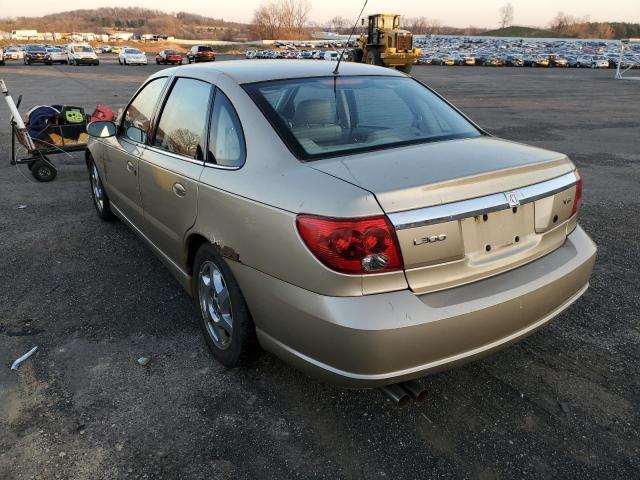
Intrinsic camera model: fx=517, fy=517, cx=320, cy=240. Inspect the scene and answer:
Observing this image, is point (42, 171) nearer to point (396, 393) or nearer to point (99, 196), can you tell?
point (99, 196)

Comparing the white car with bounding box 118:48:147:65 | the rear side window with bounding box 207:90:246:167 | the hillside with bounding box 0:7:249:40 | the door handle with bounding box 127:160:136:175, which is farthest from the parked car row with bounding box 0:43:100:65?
the hillside with bounding box 0:7:249:40

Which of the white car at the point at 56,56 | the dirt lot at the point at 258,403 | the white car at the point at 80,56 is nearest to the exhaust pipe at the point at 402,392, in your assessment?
the dirt lot at the point at 258,403

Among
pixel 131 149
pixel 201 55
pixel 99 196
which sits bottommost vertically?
pixel 99 196

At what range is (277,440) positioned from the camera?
2480 millimetres

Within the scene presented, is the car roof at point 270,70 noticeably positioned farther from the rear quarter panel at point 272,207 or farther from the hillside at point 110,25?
the hillside at point 110,25

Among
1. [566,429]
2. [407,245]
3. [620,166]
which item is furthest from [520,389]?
[620,166]

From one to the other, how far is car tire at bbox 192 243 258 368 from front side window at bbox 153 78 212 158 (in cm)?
67

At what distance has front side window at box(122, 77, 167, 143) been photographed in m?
3.88

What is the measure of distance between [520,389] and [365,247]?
1.42 m

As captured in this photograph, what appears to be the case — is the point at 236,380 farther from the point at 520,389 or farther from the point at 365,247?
the point at 520,389

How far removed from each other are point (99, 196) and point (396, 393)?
423cm

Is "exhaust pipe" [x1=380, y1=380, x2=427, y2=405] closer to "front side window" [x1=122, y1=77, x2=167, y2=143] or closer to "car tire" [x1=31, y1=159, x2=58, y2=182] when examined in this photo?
"front side window" [x1=122, y1=77, x2=167, y2=143]

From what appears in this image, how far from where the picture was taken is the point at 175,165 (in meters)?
3.21

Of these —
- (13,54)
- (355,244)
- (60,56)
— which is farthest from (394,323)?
(13,54)
